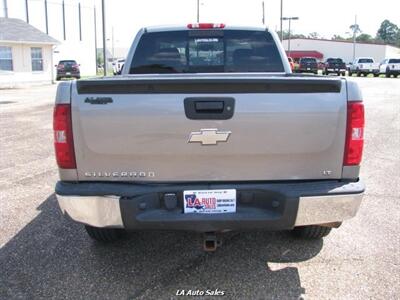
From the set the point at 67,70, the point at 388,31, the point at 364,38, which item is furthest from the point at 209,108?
the point at 388,31

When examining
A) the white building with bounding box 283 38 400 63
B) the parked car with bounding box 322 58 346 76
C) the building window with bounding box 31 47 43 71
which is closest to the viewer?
the building window with bounding box 31 47 43 71

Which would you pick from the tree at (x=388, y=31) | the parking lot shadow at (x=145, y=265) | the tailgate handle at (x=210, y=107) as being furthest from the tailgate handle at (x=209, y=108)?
the tree at (x=388, y=31)

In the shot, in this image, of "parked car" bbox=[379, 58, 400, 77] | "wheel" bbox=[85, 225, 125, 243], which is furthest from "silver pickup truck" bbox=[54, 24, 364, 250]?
"parked car" bbox=[379, 58, 400, 77]

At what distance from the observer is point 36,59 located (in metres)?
31.8

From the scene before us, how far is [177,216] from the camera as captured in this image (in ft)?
10.4

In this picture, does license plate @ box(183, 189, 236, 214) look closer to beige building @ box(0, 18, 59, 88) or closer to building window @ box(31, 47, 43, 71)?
beige building @ box(0, 18, 59, 88)

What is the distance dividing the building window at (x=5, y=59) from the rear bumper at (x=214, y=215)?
28.5m

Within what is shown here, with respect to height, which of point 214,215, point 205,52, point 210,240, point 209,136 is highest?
point 205,52

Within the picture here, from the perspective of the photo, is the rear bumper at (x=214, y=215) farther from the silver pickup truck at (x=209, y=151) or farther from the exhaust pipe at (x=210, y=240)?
the exhaust pipe at (x=210, y=240)

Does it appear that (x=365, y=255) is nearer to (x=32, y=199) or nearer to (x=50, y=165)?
(x=32, y=199)

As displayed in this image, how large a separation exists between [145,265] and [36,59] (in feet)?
101

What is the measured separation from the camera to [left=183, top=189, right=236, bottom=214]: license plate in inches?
125

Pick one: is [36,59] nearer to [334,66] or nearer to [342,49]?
[334,66]

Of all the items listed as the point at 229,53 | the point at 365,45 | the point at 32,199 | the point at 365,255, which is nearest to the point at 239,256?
the point at 365,255
